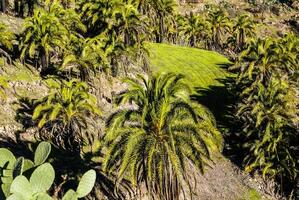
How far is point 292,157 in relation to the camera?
133ft

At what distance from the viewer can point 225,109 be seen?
50.1 meters

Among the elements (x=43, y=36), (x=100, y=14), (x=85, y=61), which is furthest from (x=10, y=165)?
(x=100, y=14)

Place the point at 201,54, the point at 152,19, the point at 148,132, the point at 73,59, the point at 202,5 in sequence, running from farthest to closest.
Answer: the point at 202,5 < the point at 201,54 < the point at 152,19 < the point at 73,59 < the point at 148,132

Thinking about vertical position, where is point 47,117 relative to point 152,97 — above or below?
below

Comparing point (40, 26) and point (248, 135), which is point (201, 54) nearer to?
point (248, 135)

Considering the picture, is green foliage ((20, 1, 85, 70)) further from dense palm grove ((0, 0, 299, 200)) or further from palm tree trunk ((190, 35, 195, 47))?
palm tree trunk ((190, 35, 195, 47))

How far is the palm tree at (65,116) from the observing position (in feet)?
92.9

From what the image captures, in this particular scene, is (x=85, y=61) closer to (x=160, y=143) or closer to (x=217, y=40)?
(x=160, y=143)

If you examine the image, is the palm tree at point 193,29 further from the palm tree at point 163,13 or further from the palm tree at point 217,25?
the palm tree at point 163,13

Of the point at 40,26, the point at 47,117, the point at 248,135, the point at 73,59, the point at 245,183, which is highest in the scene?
the point at 40,26

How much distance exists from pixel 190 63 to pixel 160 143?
119 ft

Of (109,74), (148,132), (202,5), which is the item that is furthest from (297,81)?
(202,5)

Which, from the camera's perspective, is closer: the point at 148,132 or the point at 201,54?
the point at 148,132

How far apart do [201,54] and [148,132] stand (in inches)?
1659
